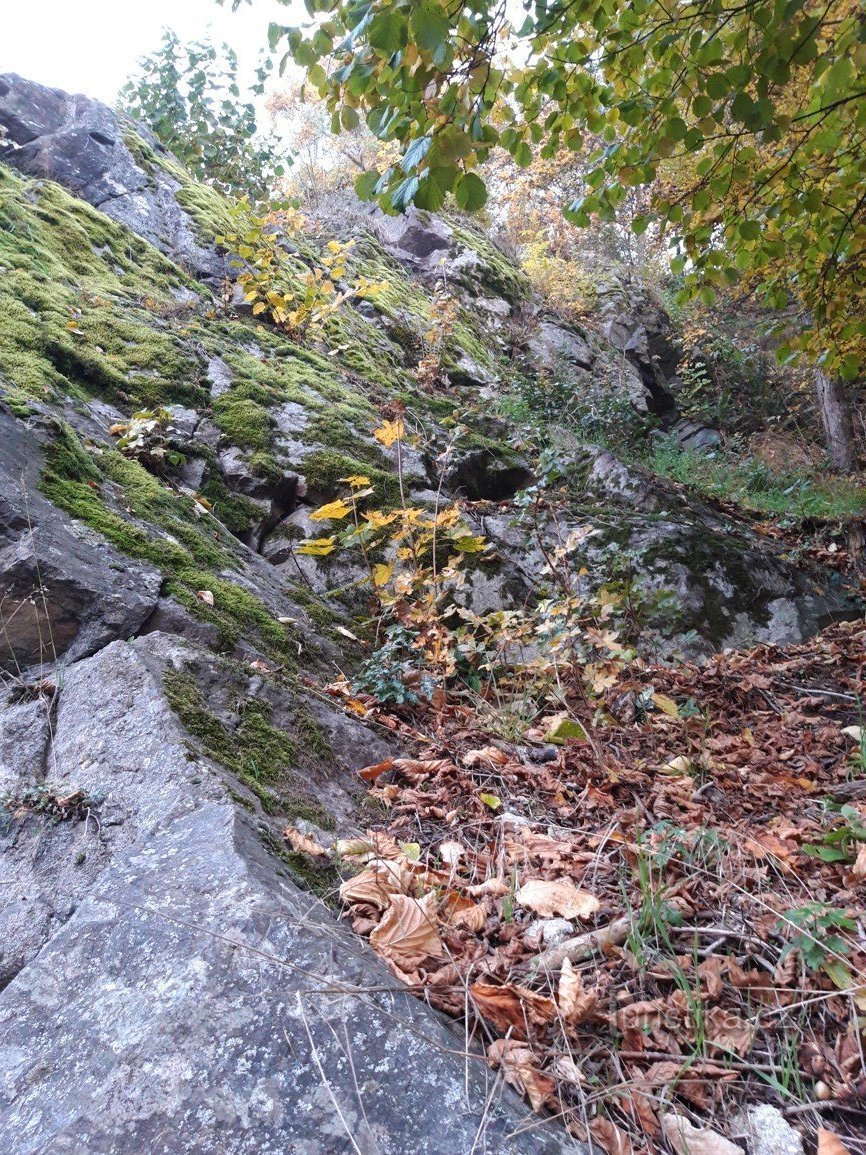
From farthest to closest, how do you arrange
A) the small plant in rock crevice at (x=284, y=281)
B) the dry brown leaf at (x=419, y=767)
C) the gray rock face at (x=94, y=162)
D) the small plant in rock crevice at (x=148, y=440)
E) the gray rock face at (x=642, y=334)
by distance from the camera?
the gray rock face at (x=642, y=334) < the gray rock face at (x=94, y=162) < the small plant in rock crevice at (x=284, y=281) < the small plant in rock crevice at (x=148, y=440) < the dry brown leaf at (x=419, y=767)

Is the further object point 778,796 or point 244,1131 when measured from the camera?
point 778,796

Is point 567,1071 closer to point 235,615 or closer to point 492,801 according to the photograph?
point 492,801

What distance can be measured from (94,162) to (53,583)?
603cm

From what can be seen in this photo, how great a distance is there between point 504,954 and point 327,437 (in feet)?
13.5

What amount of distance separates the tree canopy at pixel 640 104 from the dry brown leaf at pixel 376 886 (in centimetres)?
187

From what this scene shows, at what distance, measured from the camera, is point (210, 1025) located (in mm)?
1200

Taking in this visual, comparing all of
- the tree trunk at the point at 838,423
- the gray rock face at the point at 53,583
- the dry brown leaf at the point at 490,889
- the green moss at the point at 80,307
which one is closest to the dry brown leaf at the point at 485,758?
the dry brown leaf at the point at 490,889

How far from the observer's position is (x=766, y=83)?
2.40 meters

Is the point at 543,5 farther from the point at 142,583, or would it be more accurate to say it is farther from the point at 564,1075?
the point at 564,1075

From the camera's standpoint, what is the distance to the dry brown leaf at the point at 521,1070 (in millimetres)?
1231

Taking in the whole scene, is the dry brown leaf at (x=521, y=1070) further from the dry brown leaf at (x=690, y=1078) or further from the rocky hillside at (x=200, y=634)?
the dry brown leaf at (x=690, y=1078)

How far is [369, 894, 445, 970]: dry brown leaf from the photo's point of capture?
1.52 m

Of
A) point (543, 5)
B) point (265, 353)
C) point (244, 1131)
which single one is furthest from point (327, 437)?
point (244, 1131)

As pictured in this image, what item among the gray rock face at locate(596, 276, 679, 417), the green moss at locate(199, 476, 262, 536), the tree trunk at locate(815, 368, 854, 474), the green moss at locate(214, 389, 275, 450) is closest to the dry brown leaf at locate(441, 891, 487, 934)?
the green moss at locate(199, 476, 262, 536)
